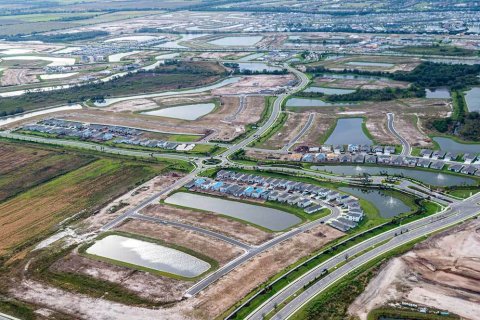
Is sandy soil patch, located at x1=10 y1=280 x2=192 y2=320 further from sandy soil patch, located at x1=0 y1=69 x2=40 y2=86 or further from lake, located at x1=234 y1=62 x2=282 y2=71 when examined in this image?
sandy soil patch, located at x1=0 y1=69 x2=40 y2=86

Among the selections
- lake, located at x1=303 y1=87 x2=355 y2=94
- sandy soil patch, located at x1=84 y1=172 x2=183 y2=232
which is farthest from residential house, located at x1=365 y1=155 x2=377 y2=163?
lake, located at x1=303 y1=87 x2=355 y2=94

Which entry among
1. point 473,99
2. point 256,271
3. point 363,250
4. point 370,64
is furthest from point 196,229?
point 370,64

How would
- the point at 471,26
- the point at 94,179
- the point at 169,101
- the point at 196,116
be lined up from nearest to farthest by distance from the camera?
the point at 94,179 < the point at 196,116 < the point at 169,101 < the point at 471,26

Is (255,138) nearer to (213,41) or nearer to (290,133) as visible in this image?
(290,133)

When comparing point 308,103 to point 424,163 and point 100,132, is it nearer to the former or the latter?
point 424,163

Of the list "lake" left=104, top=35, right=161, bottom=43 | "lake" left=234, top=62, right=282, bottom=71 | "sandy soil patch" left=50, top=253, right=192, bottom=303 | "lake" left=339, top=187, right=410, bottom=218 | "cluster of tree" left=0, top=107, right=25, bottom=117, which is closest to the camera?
"sandy soil patch" left=50, top=253, right=192, bottom=303

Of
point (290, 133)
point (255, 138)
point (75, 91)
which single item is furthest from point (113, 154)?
point (75, 91)
